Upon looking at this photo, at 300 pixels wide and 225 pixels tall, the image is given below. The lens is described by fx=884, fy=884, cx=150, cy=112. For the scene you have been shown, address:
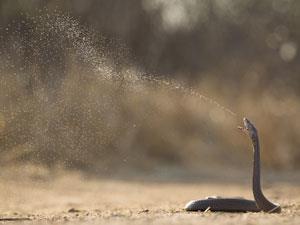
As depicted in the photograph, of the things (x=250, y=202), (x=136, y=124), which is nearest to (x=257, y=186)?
(x=250, y=202)

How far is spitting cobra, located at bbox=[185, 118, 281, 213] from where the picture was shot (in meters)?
9.00

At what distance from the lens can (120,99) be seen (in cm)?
1883

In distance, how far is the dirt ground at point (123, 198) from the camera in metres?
8.37

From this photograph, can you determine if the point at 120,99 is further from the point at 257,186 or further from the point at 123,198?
the point at 257,186

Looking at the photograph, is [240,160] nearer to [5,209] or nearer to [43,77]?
[43,77]

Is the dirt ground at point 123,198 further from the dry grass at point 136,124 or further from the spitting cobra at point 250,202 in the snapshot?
the dry grass at point 136,124

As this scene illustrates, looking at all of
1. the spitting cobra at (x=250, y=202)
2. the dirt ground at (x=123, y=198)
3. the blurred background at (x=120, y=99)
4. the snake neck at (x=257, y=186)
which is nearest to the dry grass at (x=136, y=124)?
the blurred background at (x=120, y=99)

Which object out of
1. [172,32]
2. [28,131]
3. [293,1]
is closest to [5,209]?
[28,131]

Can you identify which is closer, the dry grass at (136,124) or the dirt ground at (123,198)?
the dirt ground at (123,198)

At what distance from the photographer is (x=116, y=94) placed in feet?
61.6

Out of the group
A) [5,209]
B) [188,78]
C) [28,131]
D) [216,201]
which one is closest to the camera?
[216,201]

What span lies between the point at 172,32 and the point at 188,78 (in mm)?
4705

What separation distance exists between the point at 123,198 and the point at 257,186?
4505 millimetres

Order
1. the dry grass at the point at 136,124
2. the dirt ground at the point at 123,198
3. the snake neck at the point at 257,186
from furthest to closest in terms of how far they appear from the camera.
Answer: the dry grass at the point at 136,124, the snake neck at the point at 257,186, the dirt ground at the point at 123,198
